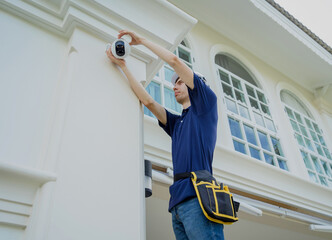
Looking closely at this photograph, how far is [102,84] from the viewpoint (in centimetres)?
177

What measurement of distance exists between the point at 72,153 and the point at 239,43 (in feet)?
17.6

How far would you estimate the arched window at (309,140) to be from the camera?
5441mm

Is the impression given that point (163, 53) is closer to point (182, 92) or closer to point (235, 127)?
point (182, 92)

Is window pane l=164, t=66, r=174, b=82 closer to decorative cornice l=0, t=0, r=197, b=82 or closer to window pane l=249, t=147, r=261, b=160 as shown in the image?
window pane l=249, t=147, r=261, b=160

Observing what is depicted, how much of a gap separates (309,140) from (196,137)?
490 cm

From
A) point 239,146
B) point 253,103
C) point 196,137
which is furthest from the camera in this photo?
point 253,103

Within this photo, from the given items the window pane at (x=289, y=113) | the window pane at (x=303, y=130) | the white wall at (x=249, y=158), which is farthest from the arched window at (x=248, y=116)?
the window pane at (x=303, y=130)

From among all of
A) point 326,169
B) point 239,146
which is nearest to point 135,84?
point 239,146

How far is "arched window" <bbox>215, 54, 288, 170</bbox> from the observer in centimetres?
455

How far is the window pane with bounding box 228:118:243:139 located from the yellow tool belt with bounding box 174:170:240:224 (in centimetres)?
287

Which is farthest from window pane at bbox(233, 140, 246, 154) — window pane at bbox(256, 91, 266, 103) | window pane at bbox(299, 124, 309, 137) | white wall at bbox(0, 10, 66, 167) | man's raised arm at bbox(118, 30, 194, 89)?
white wall at bbox(0, 10, 66, 167)

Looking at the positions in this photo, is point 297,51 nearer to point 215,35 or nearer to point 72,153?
point 215,35

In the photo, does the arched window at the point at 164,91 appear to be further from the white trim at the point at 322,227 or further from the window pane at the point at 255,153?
the white trim at the point at 322,227

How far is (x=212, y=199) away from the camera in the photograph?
1.55 metres
